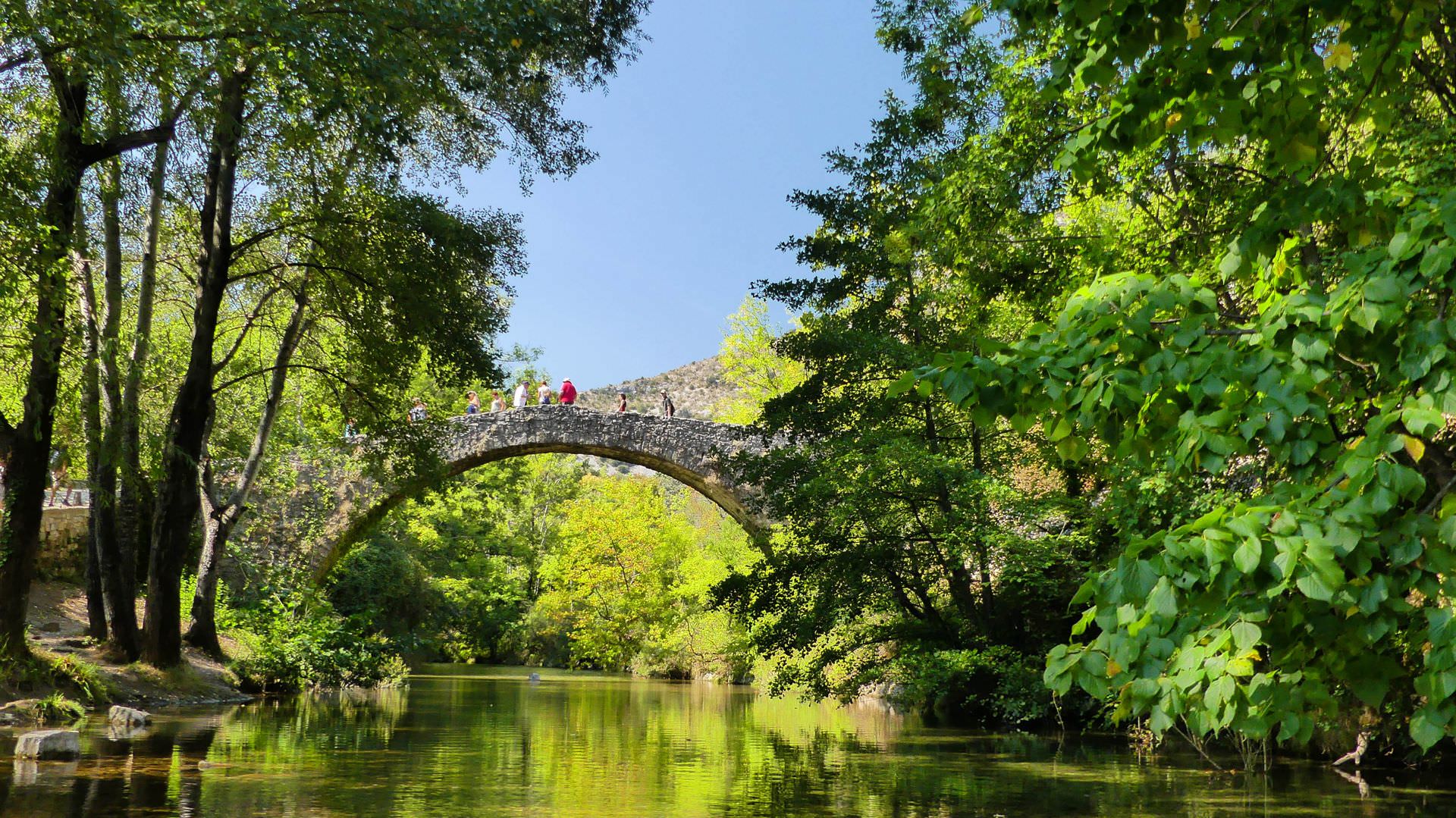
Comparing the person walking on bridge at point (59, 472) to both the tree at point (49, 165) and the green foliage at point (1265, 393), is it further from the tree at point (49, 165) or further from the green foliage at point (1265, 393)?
the green foliage at point (1265, 393)

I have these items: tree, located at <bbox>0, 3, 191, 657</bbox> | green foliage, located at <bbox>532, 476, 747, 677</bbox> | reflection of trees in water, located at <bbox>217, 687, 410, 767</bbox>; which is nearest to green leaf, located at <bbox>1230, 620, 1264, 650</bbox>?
tree, located at <bbox>0, 3, 191, 657</bbox>

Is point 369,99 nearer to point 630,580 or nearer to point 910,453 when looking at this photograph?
point 910,453

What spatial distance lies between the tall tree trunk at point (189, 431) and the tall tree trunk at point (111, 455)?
264mm

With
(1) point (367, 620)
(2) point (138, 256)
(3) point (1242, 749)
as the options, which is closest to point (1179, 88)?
(3) point (1242, 749)

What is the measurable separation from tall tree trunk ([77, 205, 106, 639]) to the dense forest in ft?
0.21

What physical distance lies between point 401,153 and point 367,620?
7.43m

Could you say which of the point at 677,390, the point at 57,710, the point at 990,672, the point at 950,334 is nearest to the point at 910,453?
the point at 950,334

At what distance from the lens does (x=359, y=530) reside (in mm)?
19094

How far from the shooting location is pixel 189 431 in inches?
418

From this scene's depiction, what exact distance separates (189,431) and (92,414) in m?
1.07

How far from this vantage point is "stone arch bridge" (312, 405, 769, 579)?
1848 centimetres

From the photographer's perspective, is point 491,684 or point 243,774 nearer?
point 243,774

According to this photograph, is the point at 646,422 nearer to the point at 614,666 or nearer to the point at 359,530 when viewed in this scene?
the point at 359,530

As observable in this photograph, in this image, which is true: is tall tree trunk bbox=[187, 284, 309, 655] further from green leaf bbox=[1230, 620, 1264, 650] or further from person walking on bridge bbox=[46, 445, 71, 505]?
green leaf bbox=[1230, 620, 1264, 650]
